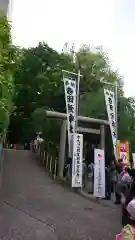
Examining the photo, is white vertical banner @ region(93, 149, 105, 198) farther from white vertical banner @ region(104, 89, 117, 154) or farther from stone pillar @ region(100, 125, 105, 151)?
stone pillar @ region(100, 125, 105, 151)

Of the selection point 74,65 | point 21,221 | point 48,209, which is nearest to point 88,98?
point 74,65

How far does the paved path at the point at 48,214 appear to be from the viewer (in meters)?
7.41

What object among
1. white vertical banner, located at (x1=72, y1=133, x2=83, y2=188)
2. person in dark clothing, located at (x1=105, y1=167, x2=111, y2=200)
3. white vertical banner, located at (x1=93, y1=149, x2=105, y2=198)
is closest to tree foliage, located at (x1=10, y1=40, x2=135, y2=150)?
white vertical banner, located at (x1=72, y1=133, x2=83, y2=188)

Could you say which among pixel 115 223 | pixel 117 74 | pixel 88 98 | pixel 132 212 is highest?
pixel 117 74

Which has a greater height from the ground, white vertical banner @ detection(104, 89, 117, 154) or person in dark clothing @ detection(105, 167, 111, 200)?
white vertical banner @ detection(104, 89, 117, 154)

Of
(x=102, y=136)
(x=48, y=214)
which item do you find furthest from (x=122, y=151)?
(x=48, y=214)

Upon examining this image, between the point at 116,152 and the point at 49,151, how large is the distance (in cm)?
575

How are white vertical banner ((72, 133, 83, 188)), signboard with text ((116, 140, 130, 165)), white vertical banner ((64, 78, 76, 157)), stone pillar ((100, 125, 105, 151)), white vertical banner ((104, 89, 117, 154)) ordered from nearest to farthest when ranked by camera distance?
white vertical banner ((72, 133, 83, 188)) → white vertical banner ((64, 78, 76, 157)) → signboard with text ((116, 140, 130, 165)) → white vertical banner ((104, 89, 117, 154)) → stone pillar ((100, 125, 105, 151))

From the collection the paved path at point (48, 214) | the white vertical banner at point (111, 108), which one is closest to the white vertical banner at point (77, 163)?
the paved path at point (48, 214)

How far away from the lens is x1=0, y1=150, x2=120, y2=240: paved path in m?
7.41

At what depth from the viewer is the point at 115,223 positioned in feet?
29.5

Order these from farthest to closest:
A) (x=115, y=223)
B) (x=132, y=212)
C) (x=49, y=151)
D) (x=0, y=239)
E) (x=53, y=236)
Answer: (x=49, y=151) → (x=115, y=223) → (x=53, y=236) → (x=0, y=239) → (x=132, y=212)

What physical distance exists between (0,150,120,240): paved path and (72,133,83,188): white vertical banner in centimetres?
55

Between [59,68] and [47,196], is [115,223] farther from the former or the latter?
[59,68]
